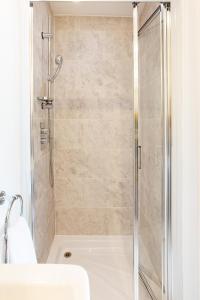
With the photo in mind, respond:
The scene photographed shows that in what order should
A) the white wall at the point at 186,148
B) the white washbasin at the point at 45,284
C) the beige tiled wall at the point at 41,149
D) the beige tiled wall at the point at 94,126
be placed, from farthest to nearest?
the beige tiled wall at the point at 94,126
the beige tiled wall at the point at 41,149
the white wall at the point at 186,148
the white washbasin at the point at 45,284

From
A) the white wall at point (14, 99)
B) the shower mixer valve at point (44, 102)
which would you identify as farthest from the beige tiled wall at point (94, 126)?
the white wall at point (14, 99)

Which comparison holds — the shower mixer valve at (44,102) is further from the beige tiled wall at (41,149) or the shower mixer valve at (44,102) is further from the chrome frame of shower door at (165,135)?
the chrome frame of shower door at (165,135)

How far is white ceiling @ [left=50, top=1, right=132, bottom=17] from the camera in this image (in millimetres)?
2934

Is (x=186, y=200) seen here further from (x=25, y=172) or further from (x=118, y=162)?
(x=118, y=162)

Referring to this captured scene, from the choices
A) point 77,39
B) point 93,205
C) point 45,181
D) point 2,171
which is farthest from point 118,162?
point 2,171

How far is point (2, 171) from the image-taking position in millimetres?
1517

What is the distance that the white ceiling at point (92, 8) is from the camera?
9.62 feet

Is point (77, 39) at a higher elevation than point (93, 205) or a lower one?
higher

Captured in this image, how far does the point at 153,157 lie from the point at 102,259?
1.29 meters

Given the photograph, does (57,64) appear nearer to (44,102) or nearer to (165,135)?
(44,102)

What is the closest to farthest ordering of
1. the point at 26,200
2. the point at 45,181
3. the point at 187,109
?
the point at 187,109 → the point at 26,200 → the point at 45,181

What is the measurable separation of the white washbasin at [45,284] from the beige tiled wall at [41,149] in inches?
57.2

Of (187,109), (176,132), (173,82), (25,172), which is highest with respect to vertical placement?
(173,82)

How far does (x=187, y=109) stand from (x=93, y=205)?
74.1 inches
